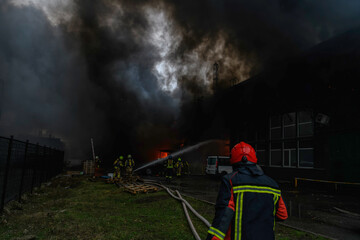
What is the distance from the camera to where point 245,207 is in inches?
78.4

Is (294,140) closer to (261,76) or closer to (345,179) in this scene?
(345,179)

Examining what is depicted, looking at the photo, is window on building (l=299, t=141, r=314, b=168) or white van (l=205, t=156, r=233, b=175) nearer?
window on building (l=299, t=141, r=314, b=168)

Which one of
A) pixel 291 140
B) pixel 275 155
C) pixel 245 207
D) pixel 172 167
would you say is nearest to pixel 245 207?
pixel 245 207

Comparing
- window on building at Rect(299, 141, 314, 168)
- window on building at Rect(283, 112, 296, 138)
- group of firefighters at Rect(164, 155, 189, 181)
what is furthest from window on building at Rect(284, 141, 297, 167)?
group of firefighters at Rect(164, 155, 189, 181)

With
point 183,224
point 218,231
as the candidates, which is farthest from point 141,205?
point 218,231

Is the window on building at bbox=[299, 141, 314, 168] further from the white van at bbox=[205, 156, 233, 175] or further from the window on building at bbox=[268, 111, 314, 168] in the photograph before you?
the white van at bbox=[205, 156, 233, 175]

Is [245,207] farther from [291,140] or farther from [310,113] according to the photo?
[291,140]

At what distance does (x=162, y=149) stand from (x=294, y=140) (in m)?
13.2

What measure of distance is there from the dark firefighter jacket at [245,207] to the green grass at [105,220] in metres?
2.95

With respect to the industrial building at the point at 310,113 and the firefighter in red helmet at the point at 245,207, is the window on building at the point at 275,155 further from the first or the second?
the firefighter in red helmet at the point at 245,207

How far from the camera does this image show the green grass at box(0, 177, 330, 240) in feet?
15.6

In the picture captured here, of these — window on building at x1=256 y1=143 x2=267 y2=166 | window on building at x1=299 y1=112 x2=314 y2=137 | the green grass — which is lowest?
the green grass

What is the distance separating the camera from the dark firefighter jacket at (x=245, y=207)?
76.3 inches

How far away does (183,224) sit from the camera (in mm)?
5504
